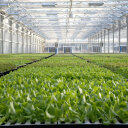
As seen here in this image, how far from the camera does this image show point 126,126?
2.10m

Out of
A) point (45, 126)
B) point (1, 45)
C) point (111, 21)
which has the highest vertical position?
point (111, 21)

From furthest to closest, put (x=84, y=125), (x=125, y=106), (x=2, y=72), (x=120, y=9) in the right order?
(x=120, y=9), (x=2, y=72), (x=125, y=106), (x=84, y=125)

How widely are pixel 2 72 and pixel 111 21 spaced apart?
103 ft

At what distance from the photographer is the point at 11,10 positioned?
89.6 ft

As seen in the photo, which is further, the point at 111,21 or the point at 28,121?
the point at 111,21

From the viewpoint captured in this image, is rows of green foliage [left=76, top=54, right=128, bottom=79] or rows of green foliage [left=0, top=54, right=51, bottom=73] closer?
rows of green foliage [left=76, top=54, right=128, bottom=79]

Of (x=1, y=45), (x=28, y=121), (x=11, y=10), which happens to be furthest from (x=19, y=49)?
(x=28, y=121)

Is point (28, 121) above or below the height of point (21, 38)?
below

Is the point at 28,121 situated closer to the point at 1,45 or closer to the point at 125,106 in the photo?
the point at 125,106

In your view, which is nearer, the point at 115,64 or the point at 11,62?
the point at 115,64

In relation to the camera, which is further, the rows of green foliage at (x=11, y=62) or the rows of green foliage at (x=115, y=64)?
the rows of green foliage at (x=11, y=62)

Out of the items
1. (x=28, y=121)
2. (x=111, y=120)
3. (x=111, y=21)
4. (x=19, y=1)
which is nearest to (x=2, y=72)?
(x=28, y=121)

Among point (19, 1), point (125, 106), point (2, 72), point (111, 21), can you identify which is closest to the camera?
point (125, 106)

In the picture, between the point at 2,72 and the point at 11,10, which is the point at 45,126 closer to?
the point at 2,72
